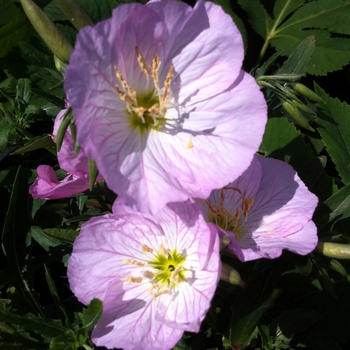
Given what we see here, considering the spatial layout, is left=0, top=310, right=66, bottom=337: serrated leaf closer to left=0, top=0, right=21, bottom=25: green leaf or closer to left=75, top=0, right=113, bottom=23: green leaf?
left=75, top=0, right=113, bottom=23: green leaf

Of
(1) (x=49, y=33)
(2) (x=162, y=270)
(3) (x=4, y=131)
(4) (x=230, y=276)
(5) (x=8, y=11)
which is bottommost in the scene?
(2) (x=162, y=270)

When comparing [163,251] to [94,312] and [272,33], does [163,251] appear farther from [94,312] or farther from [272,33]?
[272,33]

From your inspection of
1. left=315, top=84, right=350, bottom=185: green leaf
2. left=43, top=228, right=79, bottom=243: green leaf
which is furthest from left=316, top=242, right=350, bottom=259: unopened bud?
left=315, top=84, right=350, bottom=185: green leaf

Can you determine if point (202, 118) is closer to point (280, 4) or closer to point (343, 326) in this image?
point (343, 326)

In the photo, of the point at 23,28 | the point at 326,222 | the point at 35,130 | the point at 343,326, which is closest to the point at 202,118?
the point at 326,222

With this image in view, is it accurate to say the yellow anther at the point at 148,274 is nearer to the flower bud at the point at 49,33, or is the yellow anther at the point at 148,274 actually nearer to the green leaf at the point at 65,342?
the green leaf at the point at 65,342

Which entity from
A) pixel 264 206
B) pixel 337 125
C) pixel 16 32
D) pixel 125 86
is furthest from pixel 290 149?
pixel 16 32
